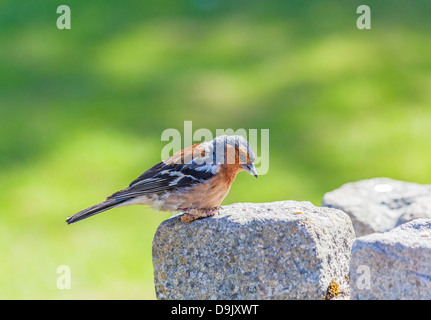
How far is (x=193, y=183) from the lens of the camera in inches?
157

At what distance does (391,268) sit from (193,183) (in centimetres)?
137

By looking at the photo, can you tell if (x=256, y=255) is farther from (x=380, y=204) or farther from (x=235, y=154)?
(x=380, y=204)

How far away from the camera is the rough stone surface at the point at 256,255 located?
3.39m

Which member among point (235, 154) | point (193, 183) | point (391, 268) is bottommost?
point (391, 268)

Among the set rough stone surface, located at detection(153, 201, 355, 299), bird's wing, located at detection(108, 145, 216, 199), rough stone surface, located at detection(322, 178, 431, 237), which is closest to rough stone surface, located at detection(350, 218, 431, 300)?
rough stone surface, located at detection(153, 201, 355, 299)

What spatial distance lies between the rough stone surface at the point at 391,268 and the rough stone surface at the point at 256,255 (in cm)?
32

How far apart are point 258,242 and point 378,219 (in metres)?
1.87

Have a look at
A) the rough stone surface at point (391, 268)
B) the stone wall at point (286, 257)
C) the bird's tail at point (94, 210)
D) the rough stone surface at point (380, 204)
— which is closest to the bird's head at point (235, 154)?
the stone wall at point (286, 257)

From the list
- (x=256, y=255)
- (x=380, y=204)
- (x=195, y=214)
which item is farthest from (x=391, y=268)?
(x=380, y=204)

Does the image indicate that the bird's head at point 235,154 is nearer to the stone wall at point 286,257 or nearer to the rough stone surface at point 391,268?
the stone wall at point 286,257

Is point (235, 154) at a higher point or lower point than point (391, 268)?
higher

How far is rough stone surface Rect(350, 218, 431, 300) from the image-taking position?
3012 millimetres
